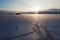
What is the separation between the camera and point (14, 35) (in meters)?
2.09

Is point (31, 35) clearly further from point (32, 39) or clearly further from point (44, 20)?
point (44, 20)

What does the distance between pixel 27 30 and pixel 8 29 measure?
15.4 inches

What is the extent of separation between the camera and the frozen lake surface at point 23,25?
6.78ft

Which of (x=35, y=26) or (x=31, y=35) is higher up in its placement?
(x=35, y=26)

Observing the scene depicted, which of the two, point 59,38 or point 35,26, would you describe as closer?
point 59,38

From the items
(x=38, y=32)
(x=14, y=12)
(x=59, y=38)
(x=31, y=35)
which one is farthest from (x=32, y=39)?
(x=14, y=12)

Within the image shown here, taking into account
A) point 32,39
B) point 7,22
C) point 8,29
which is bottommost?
point 32,39

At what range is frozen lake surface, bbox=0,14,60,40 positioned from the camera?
2066 mm

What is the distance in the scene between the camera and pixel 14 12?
212 cm

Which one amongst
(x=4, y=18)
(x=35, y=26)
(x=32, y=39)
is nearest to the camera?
(x=32, y=39)

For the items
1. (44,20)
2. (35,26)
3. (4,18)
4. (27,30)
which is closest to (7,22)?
(4,18)

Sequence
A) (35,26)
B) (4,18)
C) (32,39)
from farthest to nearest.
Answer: (35,26) → (4,18) → (32,39)

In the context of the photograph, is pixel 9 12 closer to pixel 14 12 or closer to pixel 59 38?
pixel 14 12

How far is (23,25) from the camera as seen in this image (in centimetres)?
227
